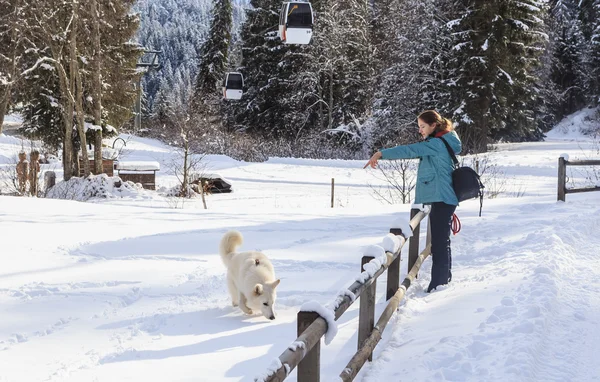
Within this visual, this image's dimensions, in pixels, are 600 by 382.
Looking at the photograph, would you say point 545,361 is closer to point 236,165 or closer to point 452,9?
point 236,165

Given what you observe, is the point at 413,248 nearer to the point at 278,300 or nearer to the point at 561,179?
the point at 278,300

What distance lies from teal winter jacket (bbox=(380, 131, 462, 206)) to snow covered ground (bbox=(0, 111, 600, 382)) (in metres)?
1.08

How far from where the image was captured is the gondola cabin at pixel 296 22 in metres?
16.6

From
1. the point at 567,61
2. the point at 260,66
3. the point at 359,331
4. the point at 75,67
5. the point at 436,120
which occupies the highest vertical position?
the point at 567,61

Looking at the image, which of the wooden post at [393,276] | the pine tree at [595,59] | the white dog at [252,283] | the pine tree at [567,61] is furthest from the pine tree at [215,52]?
the wooden post at [393,276]

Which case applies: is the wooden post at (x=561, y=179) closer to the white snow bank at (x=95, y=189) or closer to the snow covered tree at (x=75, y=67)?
the white snow bank at (x=95, y=189)

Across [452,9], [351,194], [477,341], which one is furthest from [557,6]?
[477,341]

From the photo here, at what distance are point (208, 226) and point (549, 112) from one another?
56.7 m

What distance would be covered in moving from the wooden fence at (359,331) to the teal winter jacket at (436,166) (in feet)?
1.44

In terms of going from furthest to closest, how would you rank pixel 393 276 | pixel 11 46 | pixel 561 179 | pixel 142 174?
pixel 142 174, pixel 11 46, pixel 561 179, pixel 393 276

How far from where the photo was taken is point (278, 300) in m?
6.36

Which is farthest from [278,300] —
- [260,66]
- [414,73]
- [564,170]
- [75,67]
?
[260,66]

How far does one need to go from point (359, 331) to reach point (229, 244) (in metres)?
2.21

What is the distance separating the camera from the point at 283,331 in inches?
210
